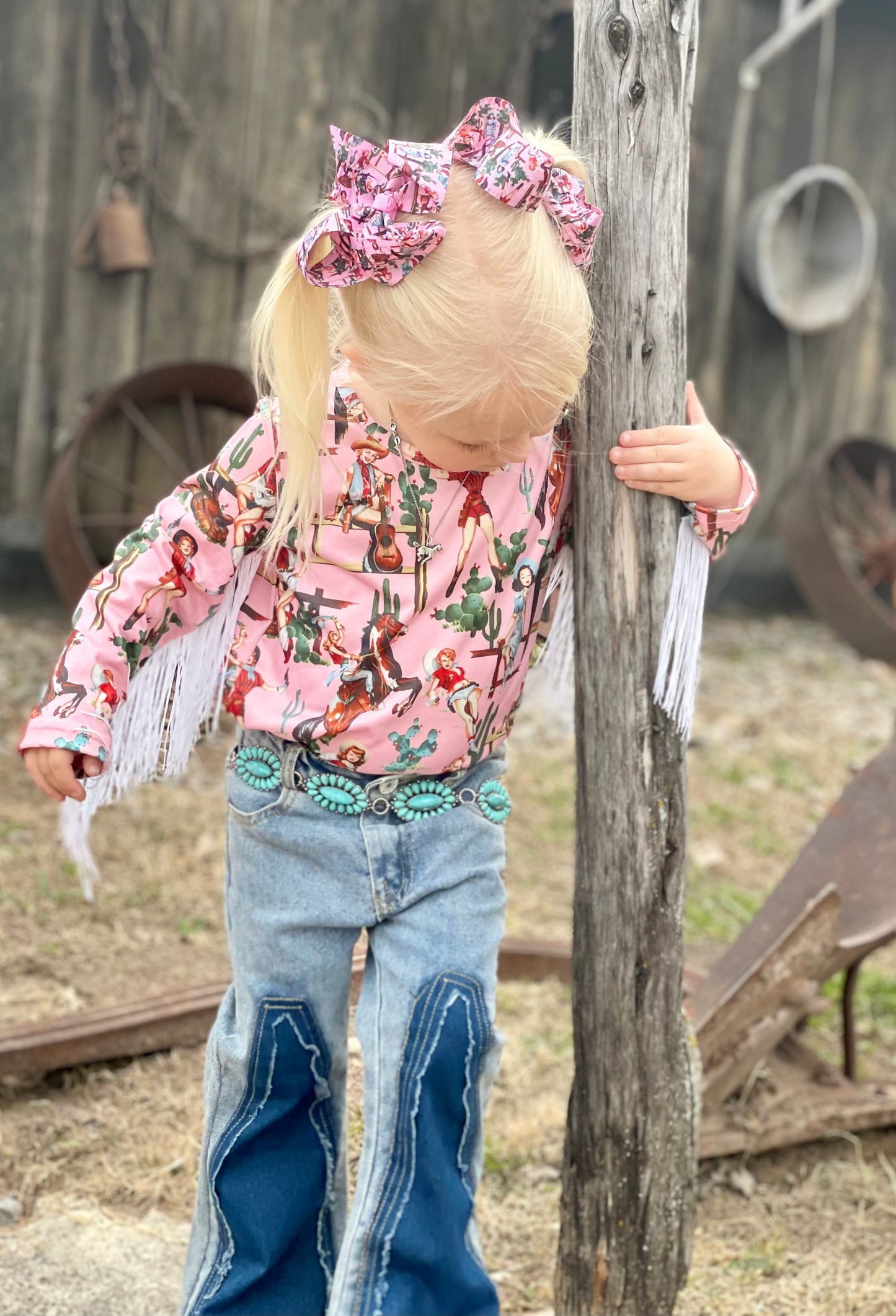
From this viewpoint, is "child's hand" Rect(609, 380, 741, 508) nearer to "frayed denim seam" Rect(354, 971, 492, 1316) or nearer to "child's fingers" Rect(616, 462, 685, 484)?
"child's fingers" Rect(616, 462, 685, 484)

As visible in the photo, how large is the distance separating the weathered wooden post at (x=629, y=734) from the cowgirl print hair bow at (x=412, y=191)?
163 millimetres

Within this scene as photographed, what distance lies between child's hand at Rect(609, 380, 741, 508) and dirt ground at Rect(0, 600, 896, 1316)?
1045 mm

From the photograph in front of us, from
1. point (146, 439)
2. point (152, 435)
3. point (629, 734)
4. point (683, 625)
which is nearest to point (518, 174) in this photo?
point (683, 625)

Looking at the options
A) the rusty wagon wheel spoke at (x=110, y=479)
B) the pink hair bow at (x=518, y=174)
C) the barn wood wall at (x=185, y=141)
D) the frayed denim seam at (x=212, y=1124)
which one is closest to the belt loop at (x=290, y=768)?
the frayed denim seam at (x=212, y=1124)

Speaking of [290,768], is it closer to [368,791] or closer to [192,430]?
[368,791]

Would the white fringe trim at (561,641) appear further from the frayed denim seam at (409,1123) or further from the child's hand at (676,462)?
the frayed denim seam at (409,1123)

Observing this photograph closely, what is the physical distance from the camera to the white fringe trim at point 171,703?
181 centimetres

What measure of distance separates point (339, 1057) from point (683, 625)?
76 centimetres

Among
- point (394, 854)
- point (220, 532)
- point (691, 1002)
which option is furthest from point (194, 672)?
point (691, 1002)

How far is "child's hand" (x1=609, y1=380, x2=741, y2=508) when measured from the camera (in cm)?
171

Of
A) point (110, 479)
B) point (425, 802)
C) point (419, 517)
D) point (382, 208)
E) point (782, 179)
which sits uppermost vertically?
point (782, 179)

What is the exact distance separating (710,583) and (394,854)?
5.42m

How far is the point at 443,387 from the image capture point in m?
1.54

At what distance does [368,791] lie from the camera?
1740mm
